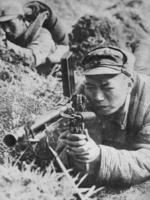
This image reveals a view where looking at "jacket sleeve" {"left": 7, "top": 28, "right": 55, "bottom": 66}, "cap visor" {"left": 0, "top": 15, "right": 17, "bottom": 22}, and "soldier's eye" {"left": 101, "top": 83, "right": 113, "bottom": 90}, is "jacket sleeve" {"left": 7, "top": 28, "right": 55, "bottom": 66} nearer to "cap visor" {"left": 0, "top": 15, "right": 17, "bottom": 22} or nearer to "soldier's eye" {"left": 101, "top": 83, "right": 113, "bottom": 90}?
"cap visor" {"left": 0, "top": 15, "right": 17, "bottom": 22}

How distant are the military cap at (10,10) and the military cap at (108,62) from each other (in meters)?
0.95

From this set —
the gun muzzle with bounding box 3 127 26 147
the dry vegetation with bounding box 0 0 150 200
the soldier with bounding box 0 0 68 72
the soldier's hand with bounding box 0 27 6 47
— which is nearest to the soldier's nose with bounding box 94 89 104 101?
the dry vegetation with bounding box 0 0 150 200

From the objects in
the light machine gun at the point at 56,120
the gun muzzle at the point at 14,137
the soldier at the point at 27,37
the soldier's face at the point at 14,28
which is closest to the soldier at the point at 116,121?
the light machine gun at the point at 56,120

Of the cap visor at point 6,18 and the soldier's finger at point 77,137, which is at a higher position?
the cap visor at point 6,18

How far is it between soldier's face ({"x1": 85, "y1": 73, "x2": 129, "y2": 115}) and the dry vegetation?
0.42 meters

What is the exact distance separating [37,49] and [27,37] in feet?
0.46

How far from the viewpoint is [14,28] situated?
13.9 ft

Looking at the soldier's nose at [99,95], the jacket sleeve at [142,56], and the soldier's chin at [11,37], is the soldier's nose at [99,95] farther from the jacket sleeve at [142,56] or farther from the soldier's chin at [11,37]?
the soldier's chin at [11,37]

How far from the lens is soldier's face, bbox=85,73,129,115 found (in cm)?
348

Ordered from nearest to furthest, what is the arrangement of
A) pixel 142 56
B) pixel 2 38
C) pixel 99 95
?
pixel 99 95 → pixel 142 56 → pixel 2 38

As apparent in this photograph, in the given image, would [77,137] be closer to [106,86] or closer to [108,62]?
[106,86]

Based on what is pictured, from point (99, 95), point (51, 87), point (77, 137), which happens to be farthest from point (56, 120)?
point (51, 87)

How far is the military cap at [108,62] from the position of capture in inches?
139

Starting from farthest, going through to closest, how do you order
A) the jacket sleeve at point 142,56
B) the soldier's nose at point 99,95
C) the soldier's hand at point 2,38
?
the soldier's hand at point 2,38 < the jacket sleeve at point 142,56 < the soldier's nose at point 99,95
